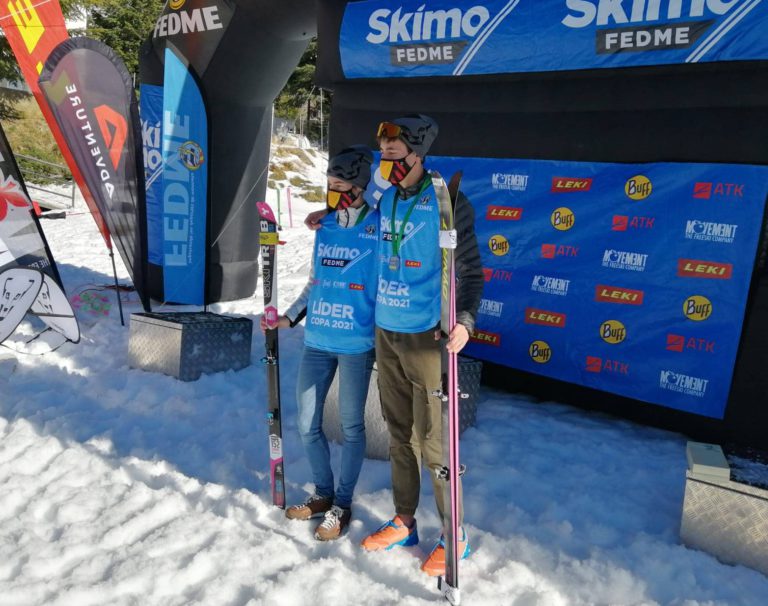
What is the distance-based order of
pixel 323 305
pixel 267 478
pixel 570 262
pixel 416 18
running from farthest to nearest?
pixel 416 18
pixel 570 262
pixel 267 478
pixel 323 305

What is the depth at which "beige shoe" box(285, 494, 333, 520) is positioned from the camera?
2941mm

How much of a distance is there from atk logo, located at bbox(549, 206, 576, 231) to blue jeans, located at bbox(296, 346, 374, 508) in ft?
7.47

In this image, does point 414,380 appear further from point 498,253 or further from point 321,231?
point 498,253

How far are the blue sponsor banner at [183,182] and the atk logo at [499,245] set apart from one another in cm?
A: 369

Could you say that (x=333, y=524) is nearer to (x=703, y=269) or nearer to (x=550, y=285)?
(x=550, y=285)

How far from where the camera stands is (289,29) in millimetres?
6203

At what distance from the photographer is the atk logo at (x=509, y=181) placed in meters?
4.55

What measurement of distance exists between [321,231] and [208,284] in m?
4.57

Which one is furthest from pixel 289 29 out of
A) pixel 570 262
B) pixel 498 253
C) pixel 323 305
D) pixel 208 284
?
pixel 323 305

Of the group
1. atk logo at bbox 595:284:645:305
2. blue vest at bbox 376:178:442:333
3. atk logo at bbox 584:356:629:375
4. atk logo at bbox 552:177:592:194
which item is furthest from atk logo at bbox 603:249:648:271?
blue vest at bbox 376:178:442:333

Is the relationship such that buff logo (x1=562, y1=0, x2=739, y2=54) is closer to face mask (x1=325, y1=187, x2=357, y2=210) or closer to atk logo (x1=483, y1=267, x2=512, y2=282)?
atk logo (x1=483, y1=267, x2=512, y2=282)

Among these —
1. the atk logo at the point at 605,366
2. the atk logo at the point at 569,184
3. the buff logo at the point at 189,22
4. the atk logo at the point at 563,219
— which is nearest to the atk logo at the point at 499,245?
the atk logo at the point at 563,219

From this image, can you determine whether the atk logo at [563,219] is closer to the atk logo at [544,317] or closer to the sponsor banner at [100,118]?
the atk logo at [544,317]

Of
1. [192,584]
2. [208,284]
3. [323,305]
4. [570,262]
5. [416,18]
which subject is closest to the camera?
[192,584]
